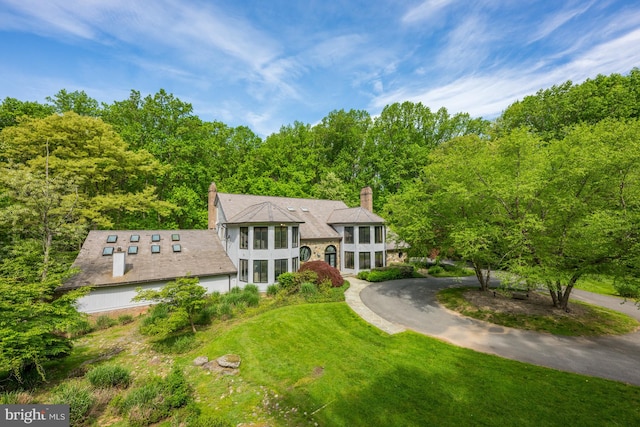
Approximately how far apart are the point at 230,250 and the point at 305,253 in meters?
6.73

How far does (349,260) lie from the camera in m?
25.5

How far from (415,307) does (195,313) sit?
13.4 meters

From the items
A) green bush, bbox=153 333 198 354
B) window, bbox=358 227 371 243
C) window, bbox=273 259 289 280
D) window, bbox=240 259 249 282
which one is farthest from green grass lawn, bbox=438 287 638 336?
green bush, bbox=153 333 198 354

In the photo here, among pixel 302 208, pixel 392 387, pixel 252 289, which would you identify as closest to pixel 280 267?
pixel 252 289

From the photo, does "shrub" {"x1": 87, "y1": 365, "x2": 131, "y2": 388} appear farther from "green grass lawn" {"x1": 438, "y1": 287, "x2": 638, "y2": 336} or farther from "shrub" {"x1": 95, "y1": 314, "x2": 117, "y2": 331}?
"green grass lawn" {"x1": 438, "y1": 287, "x2": 638, "y2": 336}

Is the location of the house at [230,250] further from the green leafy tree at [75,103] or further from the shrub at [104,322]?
the green leafy tree at [75,103]

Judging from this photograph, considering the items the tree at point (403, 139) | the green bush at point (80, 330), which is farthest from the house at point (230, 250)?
the tree at point (403, 139)

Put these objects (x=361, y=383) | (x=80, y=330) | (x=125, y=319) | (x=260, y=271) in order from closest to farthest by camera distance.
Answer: (x=361, y=383) → (x=80, y=330) → (x=125, y=319) → (x=260, y=271)

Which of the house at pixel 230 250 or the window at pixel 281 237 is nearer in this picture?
the house at pixel 230 250

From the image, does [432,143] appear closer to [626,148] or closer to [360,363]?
[626,148]

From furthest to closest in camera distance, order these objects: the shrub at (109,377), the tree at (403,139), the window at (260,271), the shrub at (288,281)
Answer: the tree at (403,139)
the window at (260,271)
the shrub at (288,281)
the shrub at (109,377)

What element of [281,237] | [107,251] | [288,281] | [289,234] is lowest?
[288,281]

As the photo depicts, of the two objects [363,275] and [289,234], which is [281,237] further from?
[363,275]

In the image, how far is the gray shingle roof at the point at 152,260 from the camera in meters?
15.9
